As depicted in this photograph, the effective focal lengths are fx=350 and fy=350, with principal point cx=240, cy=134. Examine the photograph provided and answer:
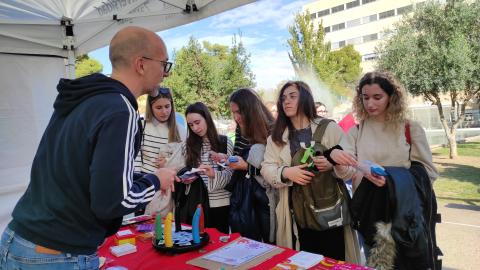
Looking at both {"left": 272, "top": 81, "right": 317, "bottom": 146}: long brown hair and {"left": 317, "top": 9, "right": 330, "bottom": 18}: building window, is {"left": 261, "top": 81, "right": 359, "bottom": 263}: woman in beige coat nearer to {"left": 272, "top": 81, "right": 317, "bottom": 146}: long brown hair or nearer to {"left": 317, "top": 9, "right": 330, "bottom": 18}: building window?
{"left": 272, "top": 81, "right": 317, "bottom": 146}: long brown hair

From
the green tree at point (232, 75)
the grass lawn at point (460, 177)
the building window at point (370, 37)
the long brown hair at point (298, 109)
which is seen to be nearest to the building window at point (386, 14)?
the building window at point (370, 37)

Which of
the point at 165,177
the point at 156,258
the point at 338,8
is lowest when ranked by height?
the point at 156,258

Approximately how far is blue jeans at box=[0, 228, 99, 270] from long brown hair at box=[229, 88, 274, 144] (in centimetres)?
171

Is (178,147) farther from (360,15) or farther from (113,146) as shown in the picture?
(360,15)

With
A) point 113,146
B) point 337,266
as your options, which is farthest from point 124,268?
point 337,266

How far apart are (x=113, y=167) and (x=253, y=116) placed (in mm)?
1809

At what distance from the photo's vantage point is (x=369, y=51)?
3916 cm

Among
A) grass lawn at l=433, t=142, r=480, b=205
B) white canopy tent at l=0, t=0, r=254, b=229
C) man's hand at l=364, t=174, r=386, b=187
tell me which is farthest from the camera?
grass lawn at l=433, t=142, r=480, b=205

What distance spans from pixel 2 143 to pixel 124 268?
8.71 ft

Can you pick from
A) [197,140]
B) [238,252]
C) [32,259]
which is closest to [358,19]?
[197,140]

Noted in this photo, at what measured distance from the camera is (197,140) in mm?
2922

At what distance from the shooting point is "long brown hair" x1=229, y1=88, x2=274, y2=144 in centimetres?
278

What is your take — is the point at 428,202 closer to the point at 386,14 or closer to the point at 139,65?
the point at 139,65

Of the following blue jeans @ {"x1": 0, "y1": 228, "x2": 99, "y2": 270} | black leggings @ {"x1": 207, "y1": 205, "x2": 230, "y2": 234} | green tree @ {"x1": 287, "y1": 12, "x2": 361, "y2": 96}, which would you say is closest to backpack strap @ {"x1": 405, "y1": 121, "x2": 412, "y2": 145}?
black leggings @ {"x1": 207, "y1": 205, "x2": 230, "y2": 234}
